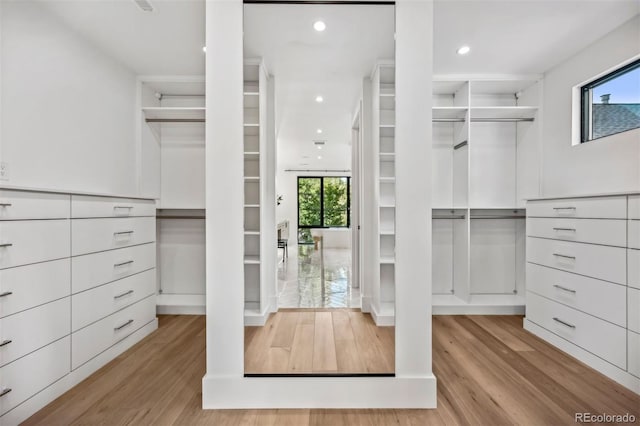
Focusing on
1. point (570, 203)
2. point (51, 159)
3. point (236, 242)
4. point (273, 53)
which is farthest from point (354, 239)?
point (51, 159)

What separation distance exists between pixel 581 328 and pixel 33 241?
3.34 m

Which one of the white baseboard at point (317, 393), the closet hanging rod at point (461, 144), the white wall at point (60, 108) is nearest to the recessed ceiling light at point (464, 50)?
the closet hanging rod at point (461, 144)

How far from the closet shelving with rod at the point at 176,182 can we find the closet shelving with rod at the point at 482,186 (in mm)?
2321

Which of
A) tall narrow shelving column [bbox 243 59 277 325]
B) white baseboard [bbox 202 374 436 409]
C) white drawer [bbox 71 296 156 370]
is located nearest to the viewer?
white baseboard [bbox 202 374 436 409]

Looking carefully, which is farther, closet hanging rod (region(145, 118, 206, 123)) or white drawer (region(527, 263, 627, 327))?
closet hanging rod (region(145, 118, 206, 123))

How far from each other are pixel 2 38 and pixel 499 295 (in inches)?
175

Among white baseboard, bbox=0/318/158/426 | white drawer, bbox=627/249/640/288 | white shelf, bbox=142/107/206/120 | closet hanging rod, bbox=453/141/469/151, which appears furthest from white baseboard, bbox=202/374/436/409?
white shelf, bbox=142/107/206/120

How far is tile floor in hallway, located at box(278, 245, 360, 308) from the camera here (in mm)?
1777

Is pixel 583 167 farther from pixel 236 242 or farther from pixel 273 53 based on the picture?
pixel 236 242

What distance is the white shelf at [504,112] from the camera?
2791 mm

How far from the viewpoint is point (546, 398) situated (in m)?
1.56

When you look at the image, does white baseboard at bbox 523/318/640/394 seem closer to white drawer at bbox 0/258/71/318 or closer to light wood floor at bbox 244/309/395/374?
light wood floor at bbox 244/309/395/374

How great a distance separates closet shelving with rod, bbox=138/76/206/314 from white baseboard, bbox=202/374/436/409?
148 centimetres

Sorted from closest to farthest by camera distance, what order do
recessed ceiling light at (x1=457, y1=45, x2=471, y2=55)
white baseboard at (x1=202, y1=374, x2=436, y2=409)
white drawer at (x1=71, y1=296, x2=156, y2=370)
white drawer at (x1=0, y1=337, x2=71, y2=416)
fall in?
white drawer at (x1=0, y1=337, x2=71, y2=416) → white baseboard at (x1=202, y1=374, x2=436, y2=409) → white drawer at (x1=71, y1=296, x2=156, y2=370) → recessed ceiling light at (x1=457, y1=45, x2=471, y2=55)
